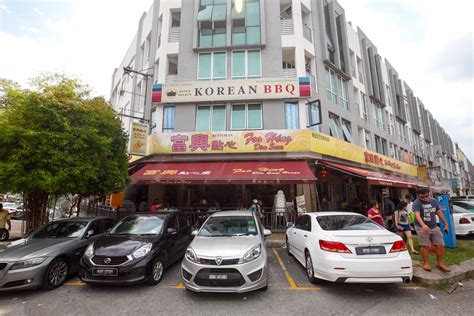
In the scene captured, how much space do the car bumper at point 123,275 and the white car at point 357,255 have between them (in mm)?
3664

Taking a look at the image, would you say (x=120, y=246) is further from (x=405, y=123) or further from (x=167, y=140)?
(x=405, y=123)

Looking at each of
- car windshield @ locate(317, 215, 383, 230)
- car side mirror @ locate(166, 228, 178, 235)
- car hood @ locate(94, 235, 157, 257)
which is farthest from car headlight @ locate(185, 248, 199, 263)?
car windshield @ locate(317, 215, 383, 230)

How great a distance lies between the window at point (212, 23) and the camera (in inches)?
568

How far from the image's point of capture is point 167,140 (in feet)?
43.3

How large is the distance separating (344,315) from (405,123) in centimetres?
3040

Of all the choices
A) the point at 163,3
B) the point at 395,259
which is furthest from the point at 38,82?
the point at 395,259

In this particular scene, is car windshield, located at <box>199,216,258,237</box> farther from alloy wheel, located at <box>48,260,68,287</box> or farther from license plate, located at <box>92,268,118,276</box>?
alloy wheel, located at <box>48,260,68,287</box>

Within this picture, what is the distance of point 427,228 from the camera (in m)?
5.59

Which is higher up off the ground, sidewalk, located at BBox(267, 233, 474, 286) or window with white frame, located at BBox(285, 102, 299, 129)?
window with white frame, located at BBox(285, 102, 299, 129)

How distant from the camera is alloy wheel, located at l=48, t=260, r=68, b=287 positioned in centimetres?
521

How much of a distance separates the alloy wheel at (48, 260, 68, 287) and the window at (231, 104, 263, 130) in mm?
9794

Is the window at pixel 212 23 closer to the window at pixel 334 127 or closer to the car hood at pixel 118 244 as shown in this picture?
the window at pixel 334 127

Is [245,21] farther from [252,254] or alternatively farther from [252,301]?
[252,301]

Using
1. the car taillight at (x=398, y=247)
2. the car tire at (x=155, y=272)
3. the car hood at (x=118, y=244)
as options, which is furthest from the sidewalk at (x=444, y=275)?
the car hood at (x=118, y=244)
